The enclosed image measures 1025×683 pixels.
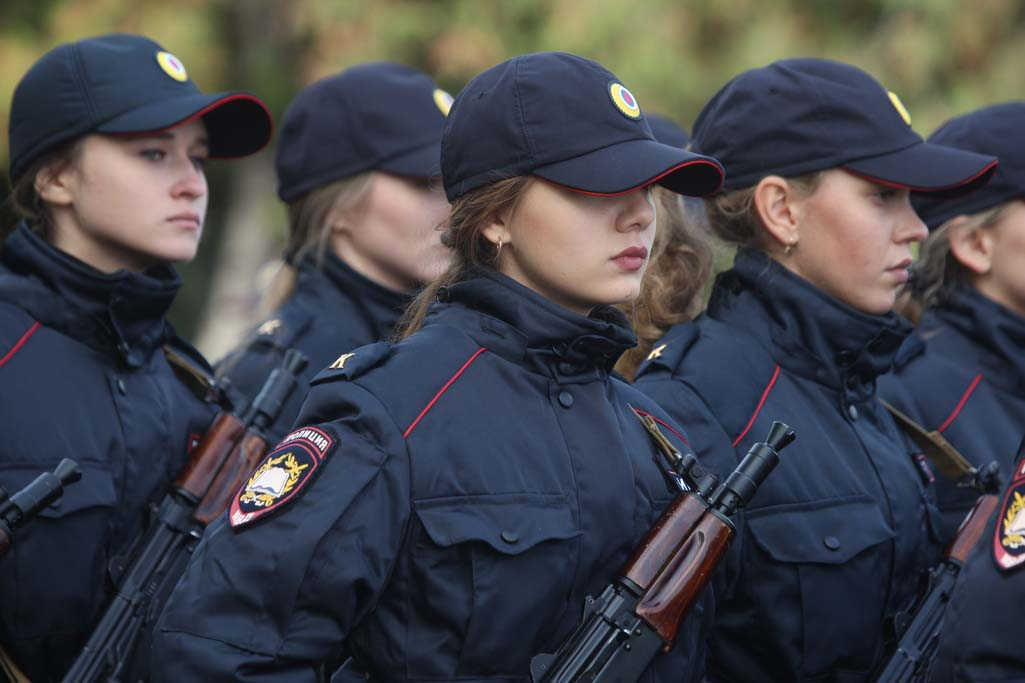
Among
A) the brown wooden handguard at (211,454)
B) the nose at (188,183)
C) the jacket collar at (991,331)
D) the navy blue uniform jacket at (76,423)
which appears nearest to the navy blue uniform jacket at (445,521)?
the navy blue uniform jacket at (76,423)

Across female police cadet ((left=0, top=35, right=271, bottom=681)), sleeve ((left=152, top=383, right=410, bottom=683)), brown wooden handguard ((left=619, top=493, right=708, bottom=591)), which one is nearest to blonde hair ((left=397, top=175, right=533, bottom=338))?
sleeve ((left=152, top=383, right=410, bottom=683))

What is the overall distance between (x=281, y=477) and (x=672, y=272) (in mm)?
1635

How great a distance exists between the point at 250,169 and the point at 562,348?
411 inches

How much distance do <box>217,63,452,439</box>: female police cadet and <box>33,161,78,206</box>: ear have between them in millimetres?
967

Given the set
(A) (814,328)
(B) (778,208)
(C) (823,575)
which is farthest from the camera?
(B) (778,208)

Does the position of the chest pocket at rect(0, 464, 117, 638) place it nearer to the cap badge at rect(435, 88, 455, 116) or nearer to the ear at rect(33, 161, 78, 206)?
the ear at rect(33, 161, 78, 206)

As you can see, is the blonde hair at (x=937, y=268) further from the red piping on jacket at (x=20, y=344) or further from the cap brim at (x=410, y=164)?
the red piping on jacket at (x=20, y=344)

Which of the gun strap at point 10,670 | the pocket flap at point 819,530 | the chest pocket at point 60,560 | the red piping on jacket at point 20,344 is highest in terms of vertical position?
the pocket flap at point 819,530

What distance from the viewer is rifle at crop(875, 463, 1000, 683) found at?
3.45 m

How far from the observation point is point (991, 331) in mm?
4449

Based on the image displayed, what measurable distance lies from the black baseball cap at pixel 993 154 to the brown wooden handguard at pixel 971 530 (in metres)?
1.08

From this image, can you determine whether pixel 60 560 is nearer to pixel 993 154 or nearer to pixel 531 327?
pixel 531 327

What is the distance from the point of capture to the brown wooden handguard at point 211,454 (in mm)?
3820

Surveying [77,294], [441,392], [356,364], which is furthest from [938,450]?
[77,294]
